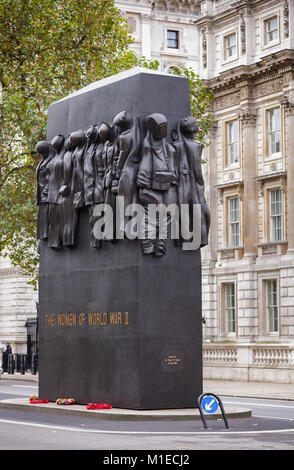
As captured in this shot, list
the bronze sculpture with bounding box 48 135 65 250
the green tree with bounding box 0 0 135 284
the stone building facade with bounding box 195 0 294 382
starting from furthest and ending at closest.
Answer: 1. the stone building facade with bounding box 195 0 294 382
2. the green tree with bounding box 0 0 135 284
3. the bronze sculpture with bounding box 48 135 65 250

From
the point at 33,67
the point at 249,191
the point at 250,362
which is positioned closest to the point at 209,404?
the point at 33,67

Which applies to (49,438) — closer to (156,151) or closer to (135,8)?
(156,151)

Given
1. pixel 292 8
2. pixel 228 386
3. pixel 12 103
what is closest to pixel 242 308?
pixel 228 386

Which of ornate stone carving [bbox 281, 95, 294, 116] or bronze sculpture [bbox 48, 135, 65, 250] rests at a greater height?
ornate stone carving [bbox 281, 95, 294, 116]

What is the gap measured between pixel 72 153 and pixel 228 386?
18464mm

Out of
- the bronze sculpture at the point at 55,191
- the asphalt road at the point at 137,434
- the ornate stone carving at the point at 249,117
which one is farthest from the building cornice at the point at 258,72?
the asphalt road at the point at 137,434

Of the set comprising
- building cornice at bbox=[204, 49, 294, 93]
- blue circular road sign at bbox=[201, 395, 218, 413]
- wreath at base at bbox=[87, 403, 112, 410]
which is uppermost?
building cornice at bbox=[204, 49, 294, 93]

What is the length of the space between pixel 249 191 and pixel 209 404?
1247 inches

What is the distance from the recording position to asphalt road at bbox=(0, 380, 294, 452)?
14.4m

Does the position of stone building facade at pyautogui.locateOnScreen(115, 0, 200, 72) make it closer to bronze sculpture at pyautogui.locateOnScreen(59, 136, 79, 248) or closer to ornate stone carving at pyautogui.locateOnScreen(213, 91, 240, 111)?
ornate stone carving at pyautogui.locateOnScreen(213, 91, 240, 111)

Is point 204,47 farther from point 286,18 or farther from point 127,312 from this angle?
point 127,312

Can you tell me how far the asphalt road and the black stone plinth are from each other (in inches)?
46.2

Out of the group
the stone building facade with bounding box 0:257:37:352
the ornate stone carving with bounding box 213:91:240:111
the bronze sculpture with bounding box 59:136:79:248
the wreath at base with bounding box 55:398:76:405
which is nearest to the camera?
the wreath at base with bounding box 55:398:76:405

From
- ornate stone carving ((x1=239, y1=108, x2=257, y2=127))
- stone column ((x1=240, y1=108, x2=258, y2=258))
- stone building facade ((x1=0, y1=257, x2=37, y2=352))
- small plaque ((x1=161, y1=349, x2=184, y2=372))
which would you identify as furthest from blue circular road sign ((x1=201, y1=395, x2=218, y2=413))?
stone building facade ((x1=0, y1=257, x2=37, y2=352))
